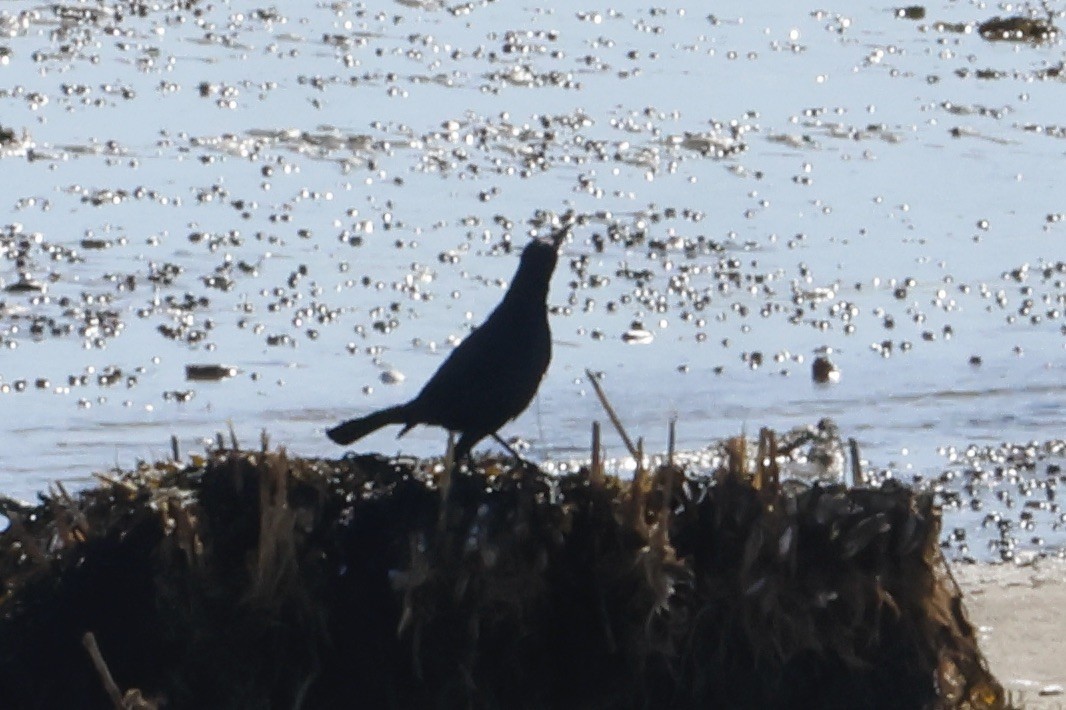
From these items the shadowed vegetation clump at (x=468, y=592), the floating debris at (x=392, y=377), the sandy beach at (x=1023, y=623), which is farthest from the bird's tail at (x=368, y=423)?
the floating debris at (x=392, y=377)

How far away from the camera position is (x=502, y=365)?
4.73 metres

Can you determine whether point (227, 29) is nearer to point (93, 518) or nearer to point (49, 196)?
point (49, 196)

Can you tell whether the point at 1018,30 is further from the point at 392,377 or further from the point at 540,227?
the point at 392,377

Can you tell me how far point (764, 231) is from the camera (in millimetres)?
9766

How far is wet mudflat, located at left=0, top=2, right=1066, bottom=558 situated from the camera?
24.7 feet

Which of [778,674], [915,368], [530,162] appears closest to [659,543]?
[778,674]

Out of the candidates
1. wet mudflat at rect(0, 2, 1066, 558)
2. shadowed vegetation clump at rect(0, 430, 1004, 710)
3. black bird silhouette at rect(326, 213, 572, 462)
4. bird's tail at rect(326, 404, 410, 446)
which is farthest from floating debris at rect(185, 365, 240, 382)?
shadowed vegetation clump at rect(0, 430, 1004, 710)

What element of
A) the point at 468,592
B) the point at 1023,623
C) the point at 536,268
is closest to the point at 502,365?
the point at 536,268

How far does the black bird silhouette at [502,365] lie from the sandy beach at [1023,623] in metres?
1.28

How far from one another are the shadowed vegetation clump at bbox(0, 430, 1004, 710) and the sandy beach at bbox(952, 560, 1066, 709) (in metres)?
0.71

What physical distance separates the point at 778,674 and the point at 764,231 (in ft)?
18.3

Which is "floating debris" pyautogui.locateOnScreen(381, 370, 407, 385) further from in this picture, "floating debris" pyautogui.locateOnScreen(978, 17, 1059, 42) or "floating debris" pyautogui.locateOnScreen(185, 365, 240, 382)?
"floating debris" pyautogui.locateOnScreen(978, 17, 1059, 42)

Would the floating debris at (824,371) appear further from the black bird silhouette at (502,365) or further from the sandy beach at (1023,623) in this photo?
the black bird silhouette at (502,365)

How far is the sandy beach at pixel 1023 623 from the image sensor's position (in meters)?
5.27
